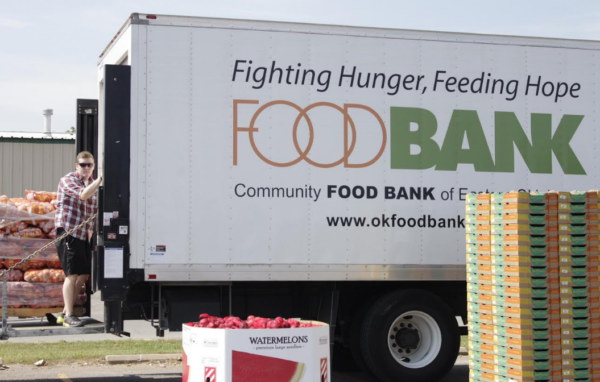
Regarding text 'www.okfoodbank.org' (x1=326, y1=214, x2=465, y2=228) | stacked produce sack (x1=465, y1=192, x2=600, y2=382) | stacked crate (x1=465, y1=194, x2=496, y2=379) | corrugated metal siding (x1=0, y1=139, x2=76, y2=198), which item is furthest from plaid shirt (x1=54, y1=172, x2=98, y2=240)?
corrugated metal siding (x1=0, y1=139, x2=76, y2=198)

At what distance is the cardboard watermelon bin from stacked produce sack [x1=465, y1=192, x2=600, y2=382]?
7.35 feet

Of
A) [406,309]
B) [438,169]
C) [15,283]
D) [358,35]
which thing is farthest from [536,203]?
[15,283]

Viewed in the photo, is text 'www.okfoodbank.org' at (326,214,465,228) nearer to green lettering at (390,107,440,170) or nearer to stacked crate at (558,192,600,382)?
Result: green lettering at (390,107,440,170)

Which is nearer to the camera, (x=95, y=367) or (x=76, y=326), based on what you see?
(x=76, y=326)

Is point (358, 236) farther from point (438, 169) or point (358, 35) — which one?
point (358, 35)

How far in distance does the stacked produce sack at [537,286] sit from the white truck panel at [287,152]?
83 cm

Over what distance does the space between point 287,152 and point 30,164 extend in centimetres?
1885

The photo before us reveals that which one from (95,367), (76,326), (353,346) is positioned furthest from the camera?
(95,367)

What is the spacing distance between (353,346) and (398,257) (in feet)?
3.82

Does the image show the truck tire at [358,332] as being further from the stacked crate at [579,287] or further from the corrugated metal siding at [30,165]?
the corrugated metal siding at [30,165]

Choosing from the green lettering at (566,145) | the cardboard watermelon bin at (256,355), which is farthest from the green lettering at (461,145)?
the cardboard watermelon bin at (256,355)

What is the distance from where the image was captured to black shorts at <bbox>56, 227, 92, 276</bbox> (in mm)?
8812

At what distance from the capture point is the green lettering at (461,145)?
9.13 metres

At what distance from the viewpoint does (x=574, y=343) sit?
8.16 m
